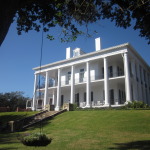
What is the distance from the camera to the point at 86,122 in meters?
16.2

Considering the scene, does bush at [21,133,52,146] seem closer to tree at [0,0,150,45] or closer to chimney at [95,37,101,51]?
tree at [0,0,150,45]

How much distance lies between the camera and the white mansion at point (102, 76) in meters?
26.5

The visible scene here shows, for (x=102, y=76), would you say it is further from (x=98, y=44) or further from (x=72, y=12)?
(x=72, y=12)

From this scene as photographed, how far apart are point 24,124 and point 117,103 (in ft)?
46.2

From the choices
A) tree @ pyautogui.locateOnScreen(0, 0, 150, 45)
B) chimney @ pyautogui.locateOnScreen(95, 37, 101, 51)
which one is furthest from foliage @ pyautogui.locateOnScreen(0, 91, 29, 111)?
tree @ pyautogui.locateOnScreen(0, 0, 150, 45)

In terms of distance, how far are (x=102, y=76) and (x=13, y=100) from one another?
114ft

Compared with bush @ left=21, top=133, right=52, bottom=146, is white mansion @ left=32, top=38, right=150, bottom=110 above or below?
above

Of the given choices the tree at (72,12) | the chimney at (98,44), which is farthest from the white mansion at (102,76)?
the tree at (72,12)

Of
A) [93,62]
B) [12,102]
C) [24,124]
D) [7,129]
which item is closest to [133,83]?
[93,62]

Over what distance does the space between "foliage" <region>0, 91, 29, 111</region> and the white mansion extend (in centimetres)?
2025

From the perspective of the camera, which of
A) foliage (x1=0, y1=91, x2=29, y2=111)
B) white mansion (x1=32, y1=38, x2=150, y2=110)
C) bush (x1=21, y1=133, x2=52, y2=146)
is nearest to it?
bush (x1=21, y1=133, x2=52, y2=146)

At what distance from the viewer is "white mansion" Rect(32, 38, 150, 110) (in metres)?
26.5

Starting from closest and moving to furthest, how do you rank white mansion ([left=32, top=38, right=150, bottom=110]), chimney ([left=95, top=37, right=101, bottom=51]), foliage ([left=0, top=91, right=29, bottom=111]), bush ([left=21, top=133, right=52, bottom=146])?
bush ([left=21, top=133, right=52, bottom=146]) < white mansion ([left=32, top=38, right=150, bottom=110]) < chimney ([left=95, top=37, right=101, bottom=51]) < foliage ([left=0, top=91, right=29, bottom=111])

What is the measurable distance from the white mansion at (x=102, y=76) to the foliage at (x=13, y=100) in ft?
66.5
